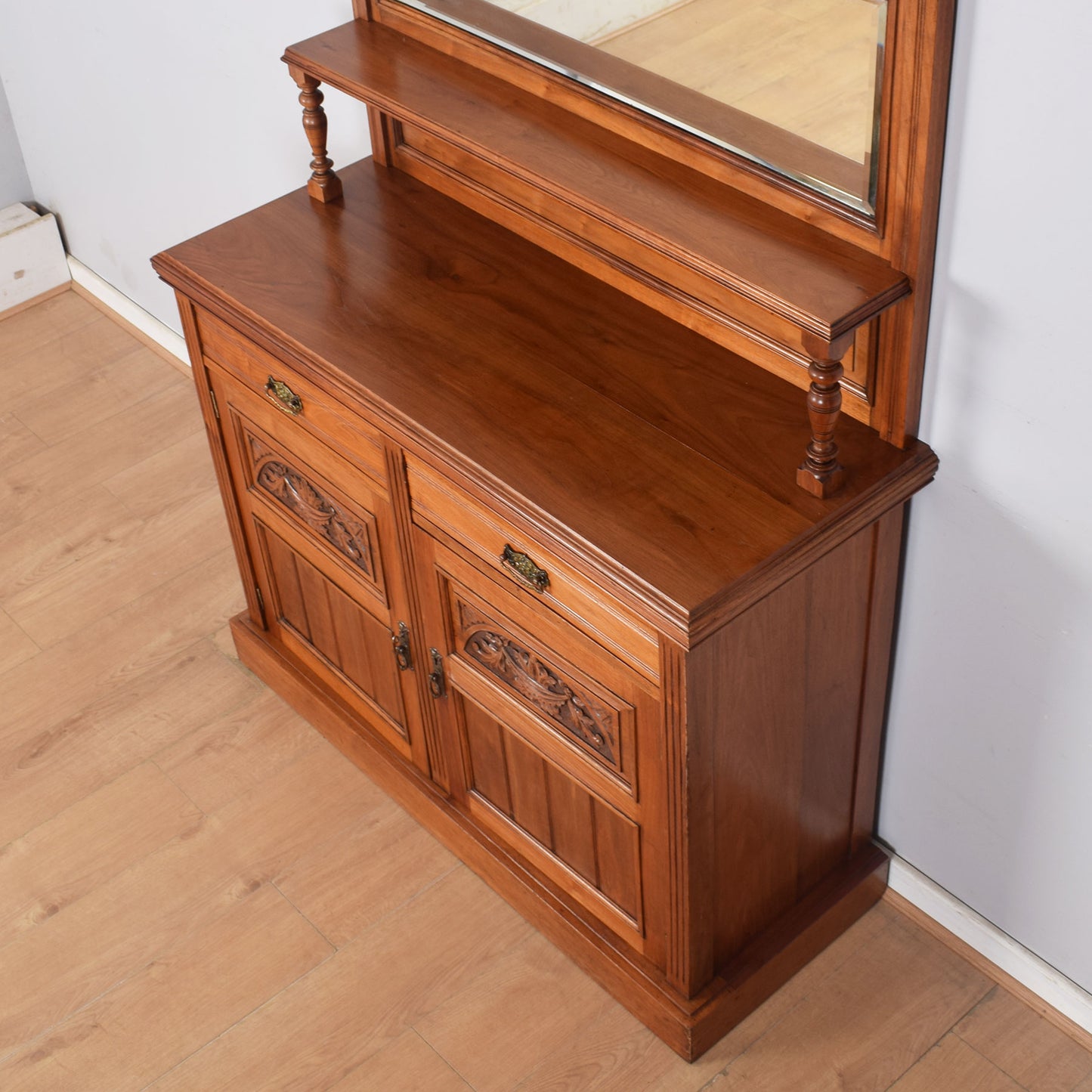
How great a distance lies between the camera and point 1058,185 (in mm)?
1407

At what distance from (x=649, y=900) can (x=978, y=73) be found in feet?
3.67

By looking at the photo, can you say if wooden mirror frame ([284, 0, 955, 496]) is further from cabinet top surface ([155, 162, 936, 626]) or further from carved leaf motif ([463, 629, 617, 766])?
carved leaf motif ([463, 629, 617, 766])

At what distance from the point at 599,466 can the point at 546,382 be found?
0.17 metres

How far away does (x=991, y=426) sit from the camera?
162 centimetres

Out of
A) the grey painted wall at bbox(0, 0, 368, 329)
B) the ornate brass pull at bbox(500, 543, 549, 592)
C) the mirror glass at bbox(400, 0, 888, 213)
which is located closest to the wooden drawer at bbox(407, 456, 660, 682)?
the ornate brass pull at bbox(500, 543, 549, 592)

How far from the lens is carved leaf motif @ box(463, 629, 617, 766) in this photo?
1.80 meters

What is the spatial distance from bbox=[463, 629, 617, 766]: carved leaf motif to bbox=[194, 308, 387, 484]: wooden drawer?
0.86 ft

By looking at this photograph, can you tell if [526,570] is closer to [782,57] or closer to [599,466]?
[599,466]

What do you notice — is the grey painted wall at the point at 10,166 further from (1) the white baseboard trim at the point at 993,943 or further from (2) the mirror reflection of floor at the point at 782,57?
(1) the white baseboard trim at the point at 993,943

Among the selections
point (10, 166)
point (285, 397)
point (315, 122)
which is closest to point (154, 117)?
point (10, 166)

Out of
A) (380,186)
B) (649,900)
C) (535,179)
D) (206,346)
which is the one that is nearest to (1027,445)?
(535,179)

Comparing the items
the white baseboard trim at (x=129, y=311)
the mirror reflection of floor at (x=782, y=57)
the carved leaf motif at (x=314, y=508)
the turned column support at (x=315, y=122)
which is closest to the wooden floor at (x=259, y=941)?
the carved leaf motif at (x=314, y=508)

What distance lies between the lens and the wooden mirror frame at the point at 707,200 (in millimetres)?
1484

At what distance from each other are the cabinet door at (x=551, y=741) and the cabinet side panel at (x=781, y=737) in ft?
0.26
